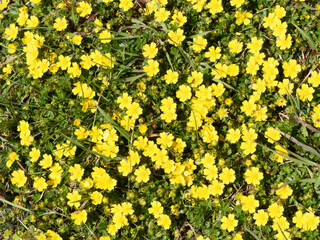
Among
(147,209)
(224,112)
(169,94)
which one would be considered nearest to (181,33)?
(169,94)

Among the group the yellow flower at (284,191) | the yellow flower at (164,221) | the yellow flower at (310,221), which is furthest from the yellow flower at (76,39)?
the yellow flower at (310,221)

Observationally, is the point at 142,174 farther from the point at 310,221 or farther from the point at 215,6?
the point at 215,6

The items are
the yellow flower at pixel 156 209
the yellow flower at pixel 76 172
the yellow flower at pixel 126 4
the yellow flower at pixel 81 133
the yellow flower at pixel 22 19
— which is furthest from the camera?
the yellow flower at pixel 22 19

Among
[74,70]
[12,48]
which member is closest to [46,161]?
[74,70]

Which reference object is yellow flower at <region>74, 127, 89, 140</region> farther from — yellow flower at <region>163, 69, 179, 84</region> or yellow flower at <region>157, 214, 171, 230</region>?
yellow flower at <region>157, 214, 171, 230</region>

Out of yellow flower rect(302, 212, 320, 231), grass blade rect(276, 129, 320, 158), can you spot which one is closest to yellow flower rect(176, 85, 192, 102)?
grass blade rect(276, 129, 320, 158)

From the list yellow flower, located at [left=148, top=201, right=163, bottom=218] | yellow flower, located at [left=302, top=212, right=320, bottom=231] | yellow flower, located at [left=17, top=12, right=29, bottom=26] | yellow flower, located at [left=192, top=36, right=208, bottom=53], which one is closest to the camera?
yellow flower, located at [left=302, top=212, right=320, bottom=231]

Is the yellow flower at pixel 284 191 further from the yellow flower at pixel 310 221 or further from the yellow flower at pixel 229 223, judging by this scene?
the yellow flower at pixel 229 223
